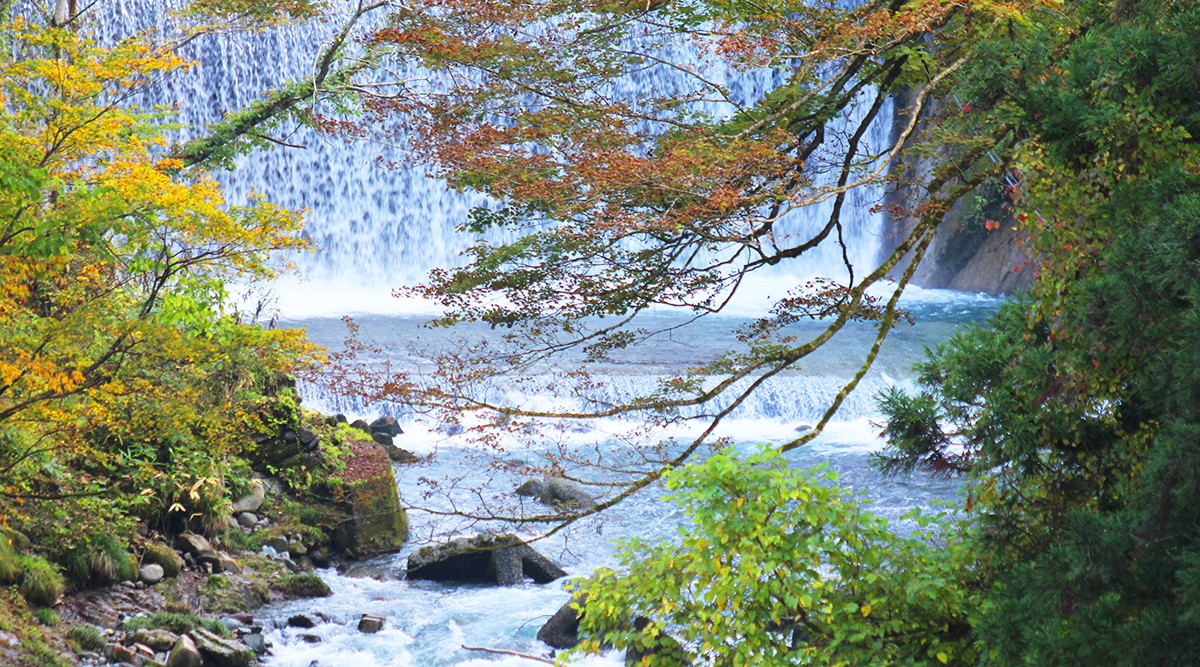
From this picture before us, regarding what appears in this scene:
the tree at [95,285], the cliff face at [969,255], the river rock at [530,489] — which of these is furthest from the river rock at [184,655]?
the cliff face at [969,255]

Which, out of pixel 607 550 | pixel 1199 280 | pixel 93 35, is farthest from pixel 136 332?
pixel 93 35

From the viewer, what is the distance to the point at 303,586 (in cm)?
773

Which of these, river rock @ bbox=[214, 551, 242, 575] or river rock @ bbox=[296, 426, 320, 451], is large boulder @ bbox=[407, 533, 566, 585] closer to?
river rock @ bbox=[214, 551, 242, 575]

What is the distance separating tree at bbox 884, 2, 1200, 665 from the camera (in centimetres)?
213

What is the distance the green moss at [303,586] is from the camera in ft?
25.3

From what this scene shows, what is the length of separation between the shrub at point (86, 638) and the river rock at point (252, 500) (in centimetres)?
253

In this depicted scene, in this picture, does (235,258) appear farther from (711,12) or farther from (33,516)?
(711,12)

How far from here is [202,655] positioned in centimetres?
608

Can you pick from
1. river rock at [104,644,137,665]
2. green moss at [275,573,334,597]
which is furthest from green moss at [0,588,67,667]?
green moss at [275,573,334,597]

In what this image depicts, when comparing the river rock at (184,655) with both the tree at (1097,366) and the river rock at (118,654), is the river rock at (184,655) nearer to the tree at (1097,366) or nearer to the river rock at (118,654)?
the river rock at (118,654)

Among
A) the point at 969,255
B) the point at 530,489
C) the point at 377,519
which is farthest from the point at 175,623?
the point at 969,255

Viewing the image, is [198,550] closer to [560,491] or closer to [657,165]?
[560,491]

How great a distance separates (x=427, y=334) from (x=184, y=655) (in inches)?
454

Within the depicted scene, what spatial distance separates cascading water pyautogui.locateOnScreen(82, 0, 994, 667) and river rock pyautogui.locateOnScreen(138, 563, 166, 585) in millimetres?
1055
